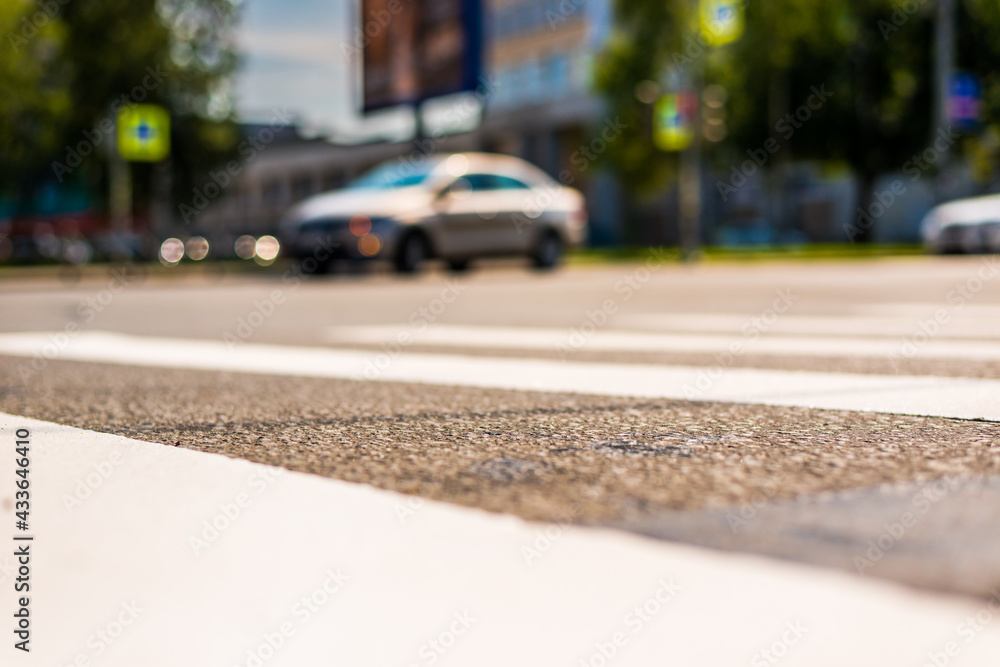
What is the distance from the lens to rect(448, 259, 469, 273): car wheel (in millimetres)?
16047

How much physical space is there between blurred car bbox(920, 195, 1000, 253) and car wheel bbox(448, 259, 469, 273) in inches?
325

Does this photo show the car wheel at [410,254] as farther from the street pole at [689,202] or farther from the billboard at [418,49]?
the billboard at [418,49]

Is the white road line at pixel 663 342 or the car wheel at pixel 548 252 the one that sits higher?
the car wheel at pixel 548 252

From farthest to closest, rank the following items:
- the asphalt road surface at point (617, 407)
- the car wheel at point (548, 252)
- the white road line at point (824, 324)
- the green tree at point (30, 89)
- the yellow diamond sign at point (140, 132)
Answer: the green tree at point (30, 89) → the yellow diamond sign at point (140, 132) → the car wheel at point (548, 252) → the white road line at point (824, 324) → the asphalt road surface at point (617, 407)

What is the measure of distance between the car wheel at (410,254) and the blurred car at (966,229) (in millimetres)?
9395

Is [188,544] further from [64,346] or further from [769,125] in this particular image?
[769,125]

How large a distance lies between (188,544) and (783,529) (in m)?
1.13

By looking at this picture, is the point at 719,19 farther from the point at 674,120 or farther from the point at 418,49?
the point at 418,49

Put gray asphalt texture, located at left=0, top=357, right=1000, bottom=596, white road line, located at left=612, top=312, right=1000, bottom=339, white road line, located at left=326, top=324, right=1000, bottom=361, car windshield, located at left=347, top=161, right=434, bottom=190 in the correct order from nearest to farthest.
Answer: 1. gray asphalt texture, located at left=0, top=357, right=1000, bottom=596
2. white road line, located at left=326, top=324, right=1000, bottom=361
3. white road line, located at left=612, top=312, right=1000, bottom=339
4. car windshield, located at left=347, top=161, right=434, bottom=190

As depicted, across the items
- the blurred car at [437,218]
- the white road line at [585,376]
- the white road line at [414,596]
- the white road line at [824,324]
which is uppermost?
the blurred car at [437,218]

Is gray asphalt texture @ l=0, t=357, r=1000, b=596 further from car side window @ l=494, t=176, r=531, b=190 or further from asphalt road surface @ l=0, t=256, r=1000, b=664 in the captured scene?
car side window @ l=494, t=176, r=531, b=190

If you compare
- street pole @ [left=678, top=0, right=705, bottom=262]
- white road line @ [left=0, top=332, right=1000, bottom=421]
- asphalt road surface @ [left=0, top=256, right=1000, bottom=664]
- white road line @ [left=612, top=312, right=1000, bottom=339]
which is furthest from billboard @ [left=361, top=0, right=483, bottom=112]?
white road line @ [left=0, top=332, right=1000, bottom=421]

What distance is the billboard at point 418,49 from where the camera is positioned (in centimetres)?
2292

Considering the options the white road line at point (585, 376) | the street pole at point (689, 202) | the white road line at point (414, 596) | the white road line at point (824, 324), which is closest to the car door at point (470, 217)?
the street pole at point (689, 202)
